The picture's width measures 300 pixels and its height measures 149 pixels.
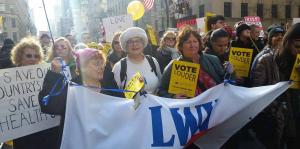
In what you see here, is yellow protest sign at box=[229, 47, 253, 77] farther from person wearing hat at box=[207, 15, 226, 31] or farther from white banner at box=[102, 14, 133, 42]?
white banner at box=[102, 14, 133, 42]

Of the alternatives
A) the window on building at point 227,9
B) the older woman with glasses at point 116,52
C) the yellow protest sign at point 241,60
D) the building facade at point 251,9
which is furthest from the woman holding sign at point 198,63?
the window on building at point 227,9

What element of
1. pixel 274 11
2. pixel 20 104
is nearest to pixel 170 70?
pixel 20 104

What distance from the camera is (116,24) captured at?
9648 mm

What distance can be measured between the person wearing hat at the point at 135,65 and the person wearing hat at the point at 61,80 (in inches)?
26.1

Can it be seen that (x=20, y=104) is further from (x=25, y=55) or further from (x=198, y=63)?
(x=198, y=63)

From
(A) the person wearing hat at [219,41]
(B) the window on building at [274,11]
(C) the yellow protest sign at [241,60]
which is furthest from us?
(B) the window on building at [274,11]

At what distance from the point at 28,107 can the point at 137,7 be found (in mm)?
8447

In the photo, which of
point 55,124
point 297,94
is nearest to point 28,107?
point 55,124

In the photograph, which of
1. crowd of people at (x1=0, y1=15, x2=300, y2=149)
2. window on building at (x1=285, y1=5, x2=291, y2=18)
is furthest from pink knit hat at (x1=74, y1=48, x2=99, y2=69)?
window on building at (x1=285, y1=5, x2=291, y2=18)

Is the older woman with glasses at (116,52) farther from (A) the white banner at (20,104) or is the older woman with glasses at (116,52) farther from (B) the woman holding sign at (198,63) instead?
(A) the white banner at (20,104)

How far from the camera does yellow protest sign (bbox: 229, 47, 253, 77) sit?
542 centimetres

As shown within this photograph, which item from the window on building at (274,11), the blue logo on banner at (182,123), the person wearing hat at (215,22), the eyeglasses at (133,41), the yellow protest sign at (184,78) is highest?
the window on building at (274,11)

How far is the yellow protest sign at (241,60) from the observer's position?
542 cm

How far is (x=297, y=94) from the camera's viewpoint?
4152 millimetres
